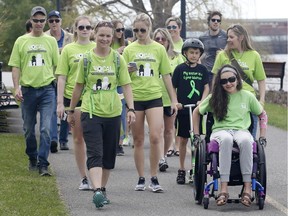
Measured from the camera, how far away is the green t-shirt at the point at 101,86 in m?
10.9

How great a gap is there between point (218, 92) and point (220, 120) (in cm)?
29

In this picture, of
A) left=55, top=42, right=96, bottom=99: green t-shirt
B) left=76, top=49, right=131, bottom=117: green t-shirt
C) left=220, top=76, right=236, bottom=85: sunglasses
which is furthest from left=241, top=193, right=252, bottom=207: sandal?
left=55, top=42, right=96, bottom=99: green t-shirt

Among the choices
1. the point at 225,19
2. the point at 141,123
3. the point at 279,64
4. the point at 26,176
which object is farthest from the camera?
the point at 225,19

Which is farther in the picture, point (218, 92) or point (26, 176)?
point (26, 176)

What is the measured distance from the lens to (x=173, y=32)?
16.2m

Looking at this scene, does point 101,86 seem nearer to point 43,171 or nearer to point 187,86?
point 187,86

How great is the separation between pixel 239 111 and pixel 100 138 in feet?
4.97

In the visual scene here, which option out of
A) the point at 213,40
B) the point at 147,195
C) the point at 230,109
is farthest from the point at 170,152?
the point at 230,109

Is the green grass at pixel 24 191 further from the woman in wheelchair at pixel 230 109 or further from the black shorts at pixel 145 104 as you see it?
the woman in wheelchair at pixel 230 109

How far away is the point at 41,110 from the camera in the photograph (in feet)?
43.4

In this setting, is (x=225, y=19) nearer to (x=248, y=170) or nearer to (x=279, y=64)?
(x=279, y=64)

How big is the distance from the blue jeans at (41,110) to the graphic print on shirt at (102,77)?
Result: 7.74ft

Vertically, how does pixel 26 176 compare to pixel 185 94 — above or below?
below

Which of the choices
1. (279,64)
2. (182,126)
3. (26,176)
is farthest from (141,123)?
(279,64)
